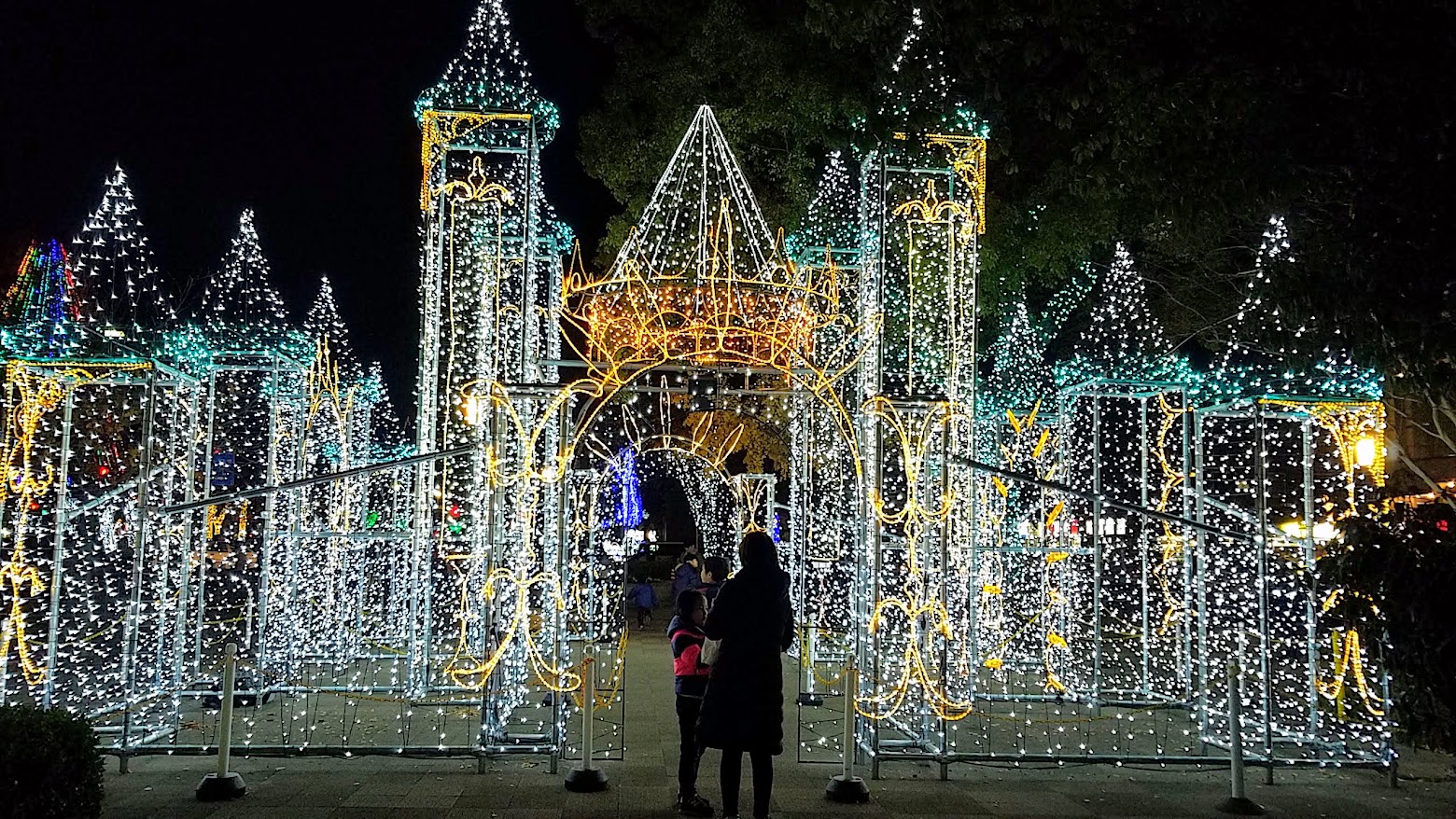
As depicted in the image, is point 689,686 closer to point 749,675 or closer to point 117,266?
point 749,675

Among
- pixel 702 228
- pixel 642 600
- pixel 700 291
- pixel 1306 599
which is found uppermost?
pixel 702 228

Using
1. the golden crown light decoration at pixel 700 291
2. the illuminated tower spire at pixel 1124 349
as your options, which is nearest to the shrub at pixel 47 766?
the golden crown light decoration at pixel 700 291

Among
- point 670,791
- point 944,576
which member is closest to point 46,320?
point 670,791

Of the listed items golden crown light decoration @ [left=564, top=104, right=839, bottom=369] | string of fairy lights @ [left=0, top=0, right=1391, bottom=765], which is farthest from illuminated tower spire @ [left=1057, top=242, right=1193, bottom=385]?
golden crown light decoration @ [left=564, top=104, right=839, bottom=369]

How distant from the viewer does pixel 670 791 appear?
6969mm

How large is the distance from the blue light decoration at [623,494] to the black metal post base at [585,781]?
7.94 meters

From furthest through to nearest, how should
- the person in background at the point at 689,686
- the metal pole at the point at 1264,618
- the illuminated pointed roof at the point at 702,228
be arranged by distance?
1. the illuminated pointed roof at the point at 702,228
2. the metal pole at the point at 1264,618
3. the person in background at the point at 689,686

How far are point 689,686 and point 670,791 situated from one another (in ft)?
2.94

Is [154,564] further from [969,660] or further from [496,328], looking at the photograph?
[969,660]

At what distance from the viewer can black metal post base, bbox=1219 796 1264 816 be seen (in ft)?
22.2

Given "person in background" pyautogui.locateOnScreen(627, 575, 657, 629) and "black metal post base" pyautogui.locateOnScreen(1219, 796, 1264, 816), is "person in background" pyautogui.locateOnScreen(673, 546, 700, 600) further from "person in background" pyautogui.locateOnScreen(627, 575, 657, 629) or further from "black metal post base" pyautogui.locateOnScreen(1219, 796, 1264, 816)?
"black metal post base" pyautogui.locateOnScreen(1219, 796, 1264, 816)

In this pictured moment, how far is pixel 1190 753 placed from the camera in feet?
28.0

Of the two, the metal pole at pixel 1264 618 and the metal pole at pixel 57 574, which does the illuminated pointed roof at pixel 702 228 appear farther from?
the metal pole at pixel 57 574

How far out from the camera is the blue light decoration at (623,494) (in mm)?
17719
